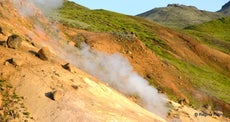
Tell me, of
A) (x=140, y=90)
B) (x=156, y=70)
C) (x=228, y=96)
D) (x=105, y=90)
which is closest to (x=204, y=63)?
(x=228, y=96)

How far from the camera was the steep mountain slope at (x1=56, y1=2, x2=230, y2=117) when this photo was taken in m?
40.5

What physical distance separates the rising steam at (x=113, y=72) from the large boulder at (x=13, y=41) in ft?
16.9

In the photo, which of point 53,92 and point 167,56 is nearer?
point 53,92

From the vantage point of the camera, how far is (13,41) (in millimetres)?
23531

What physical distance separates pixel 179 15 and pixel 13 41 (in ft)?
377

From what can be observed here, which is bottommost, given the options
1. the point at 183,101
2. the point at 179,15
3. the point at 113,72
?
the point at 183,101

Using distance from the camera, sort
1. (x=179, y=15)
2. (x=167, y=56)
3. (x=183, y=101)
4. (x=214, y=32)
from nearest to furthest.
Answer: (x=183, y=101) → (x=167, y=56) → (x=214, y=32) → (x=179, y=15)

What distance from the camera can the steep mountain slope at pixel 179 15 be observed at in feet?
413

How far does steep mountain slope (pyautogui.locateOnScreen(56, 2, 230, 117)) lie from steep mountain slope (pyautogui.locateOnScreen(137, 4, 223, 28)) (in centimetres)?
5360

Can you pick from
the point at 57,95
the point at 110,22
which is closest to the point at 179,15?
the point at 110,22

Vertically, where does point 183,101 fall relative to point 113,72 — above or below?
below

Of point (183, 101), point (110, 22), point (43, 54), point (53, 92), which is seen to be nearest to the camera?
point (53, 92)

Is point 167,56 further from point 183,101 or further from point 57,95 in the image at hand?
point 57,95

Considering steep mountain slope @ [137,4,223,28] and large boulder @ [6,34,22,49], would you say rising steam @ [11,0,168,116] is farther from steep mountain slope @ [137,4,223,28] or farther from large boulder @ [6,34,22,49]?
steep mountain slope @ [137,4,223,28]
